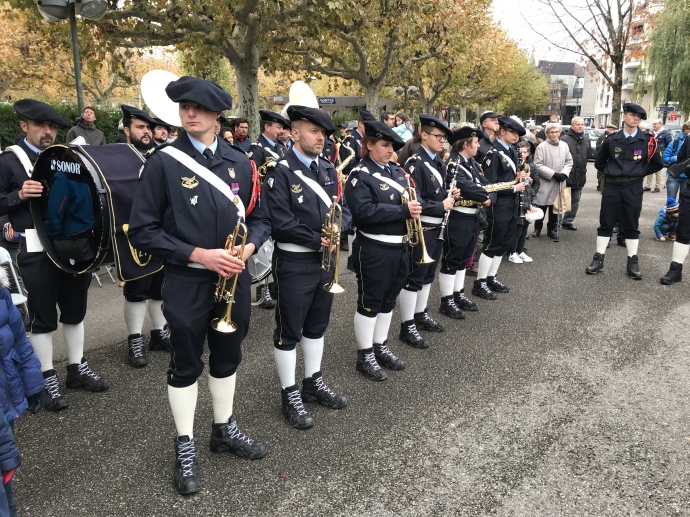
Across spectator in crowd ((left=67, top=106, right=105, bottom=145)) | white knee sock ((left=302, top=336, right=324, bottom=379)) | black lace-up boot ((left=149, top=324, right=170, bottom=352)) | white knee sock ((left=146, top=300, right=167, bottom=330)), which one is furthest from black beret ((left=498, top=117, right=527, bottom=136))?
spectator in crowd ((left=67, top=106, right=105, bottom=145))

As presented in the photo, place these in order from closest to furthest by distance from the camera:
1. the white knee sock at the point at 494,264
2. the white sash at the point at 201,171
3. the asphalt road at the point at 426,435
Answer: the white sash at the point at 201,171 → the asphalt road at the point at 426,435 → the white knee sock at the point at 494,264

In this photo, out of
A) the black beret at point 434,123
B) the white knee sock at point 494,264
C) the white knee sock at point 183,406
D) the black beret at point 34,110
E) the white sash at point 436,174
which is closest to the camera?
the white knee sock at point 183,406

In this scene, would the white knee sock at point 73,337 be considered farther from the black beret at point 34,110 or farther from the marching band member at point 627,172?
the marching band member at point 627,172

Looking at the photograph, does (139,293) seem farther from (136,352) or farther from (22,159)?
(22,159)

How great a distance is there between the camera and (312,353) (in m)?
4.16

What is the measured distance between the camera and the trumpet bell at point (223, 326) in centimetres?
→ 305

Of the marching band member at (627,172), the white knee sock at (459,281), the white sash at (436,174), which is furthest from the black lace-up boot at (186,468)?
the marching band member at (627,172)

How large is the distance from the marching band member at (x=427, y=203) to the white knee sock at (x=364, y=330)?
0.79m

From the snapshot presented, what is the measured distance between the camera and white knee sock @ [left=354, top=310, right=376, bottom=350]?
466 cm

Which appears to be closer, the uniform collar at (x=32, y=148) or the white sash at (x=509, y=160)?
the uniform collar at (x=32, y=148)

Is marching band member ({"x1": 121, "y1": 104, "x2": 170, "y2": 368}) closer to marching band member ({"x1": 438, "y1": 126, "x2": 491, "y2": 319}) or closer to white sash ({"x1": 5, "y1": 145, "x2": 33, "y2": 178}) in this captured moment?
white sash ({"x1": 5, "y1": 145, "x2": 33, "y2": 178})

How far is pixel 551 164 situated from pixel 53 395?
884 centimetres

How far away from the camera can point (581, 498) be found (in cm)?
312

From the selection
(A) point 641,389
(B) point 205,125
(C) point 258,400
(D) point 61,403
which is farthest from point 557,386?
(D) point 61,403
